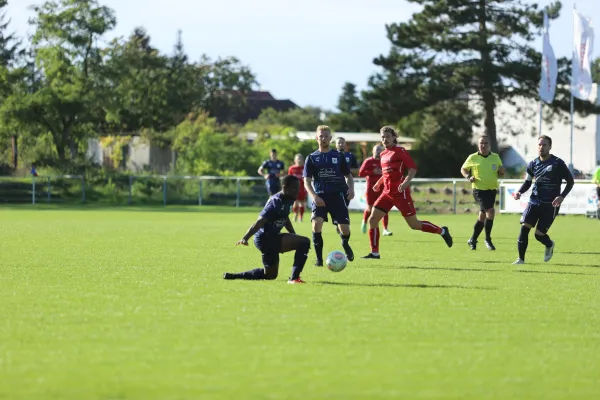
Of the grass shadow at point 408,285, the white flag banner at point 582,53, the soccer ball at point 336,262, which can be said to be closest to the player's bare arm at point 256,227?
the grass shadow at point 408,285

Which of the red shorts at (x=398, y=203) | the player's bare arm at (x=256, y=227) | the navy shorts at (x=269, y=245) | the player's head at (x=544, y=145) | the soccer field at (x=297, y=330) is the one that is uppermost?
the player's head at (x=544, y=145)

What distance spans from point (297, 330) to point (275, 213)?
366cm

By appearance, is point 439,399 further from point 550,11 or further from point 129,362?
point 550,11

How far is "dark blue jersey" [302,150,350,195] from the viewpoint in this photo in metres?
15.5

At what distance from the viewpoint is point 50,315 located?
940 cm

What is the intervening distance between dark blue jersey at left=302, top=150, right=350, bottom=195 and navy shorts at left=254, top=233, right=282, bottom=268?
3.09m

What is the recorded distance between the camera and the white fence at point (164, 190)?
154ft

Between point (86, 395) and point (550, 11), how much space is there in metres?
52.7

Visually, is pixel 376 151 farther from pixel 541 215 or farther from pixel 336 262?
pixel 336 262

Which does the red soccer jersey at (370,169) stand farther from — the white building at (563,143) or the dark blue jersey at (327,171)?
the white building at (563,143)

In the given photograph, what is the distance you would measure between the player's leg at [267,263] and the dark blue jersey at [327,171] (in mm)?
2999

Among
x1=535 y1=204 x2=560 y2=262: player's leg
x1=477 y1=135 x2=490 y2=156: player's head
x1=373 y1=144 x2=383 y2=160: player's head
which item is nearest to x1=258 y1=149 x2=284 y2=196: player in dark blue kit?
x1=373 y1=144 x2=383 y2=160: player's head

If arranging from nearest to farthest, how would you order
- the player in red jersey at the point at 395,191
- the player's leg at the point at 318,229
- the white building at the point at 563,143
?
1. the player's leg at the point at 318,229
2. the player in red jersey at the point at 395,191
3. the white building at the point at 563,143

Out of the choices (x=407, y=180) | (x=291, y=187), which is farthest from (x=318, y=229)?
(x=291, y=187)
